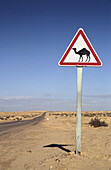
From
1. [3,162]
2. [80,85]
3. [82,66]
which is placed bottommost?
[3,162]

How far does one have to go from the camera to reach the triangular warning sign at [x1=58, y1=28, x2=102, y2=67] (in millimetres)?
5125

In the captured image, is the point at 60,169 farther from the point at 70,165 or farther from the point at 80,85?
the point at 80,85

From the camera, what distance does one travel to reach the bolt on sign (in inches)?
202

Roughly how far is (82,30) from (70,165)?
326cm

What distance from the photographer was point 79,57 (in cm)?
516

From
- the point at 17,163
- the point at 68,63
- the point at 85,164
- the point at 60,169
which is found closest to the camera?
the point at 60,169

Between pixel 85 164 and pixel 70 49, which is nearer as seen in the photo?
pixel 85 164

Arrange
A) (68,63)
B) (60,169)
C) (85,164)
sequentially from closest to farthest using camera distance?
1. (60,169)
2. (85,164)
3. (68,63)

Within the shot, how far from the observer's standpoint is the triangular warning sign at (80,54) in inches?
202

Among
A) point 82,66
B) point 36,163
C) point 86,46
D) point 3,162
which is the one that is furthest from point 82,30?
point 3,162

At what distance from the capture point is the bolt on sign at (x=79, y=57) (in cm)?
512

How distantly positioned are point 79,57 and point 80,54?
0.08 m

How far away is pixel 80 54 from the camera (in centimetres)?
517

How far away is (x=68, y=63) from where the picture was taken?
5156mm
